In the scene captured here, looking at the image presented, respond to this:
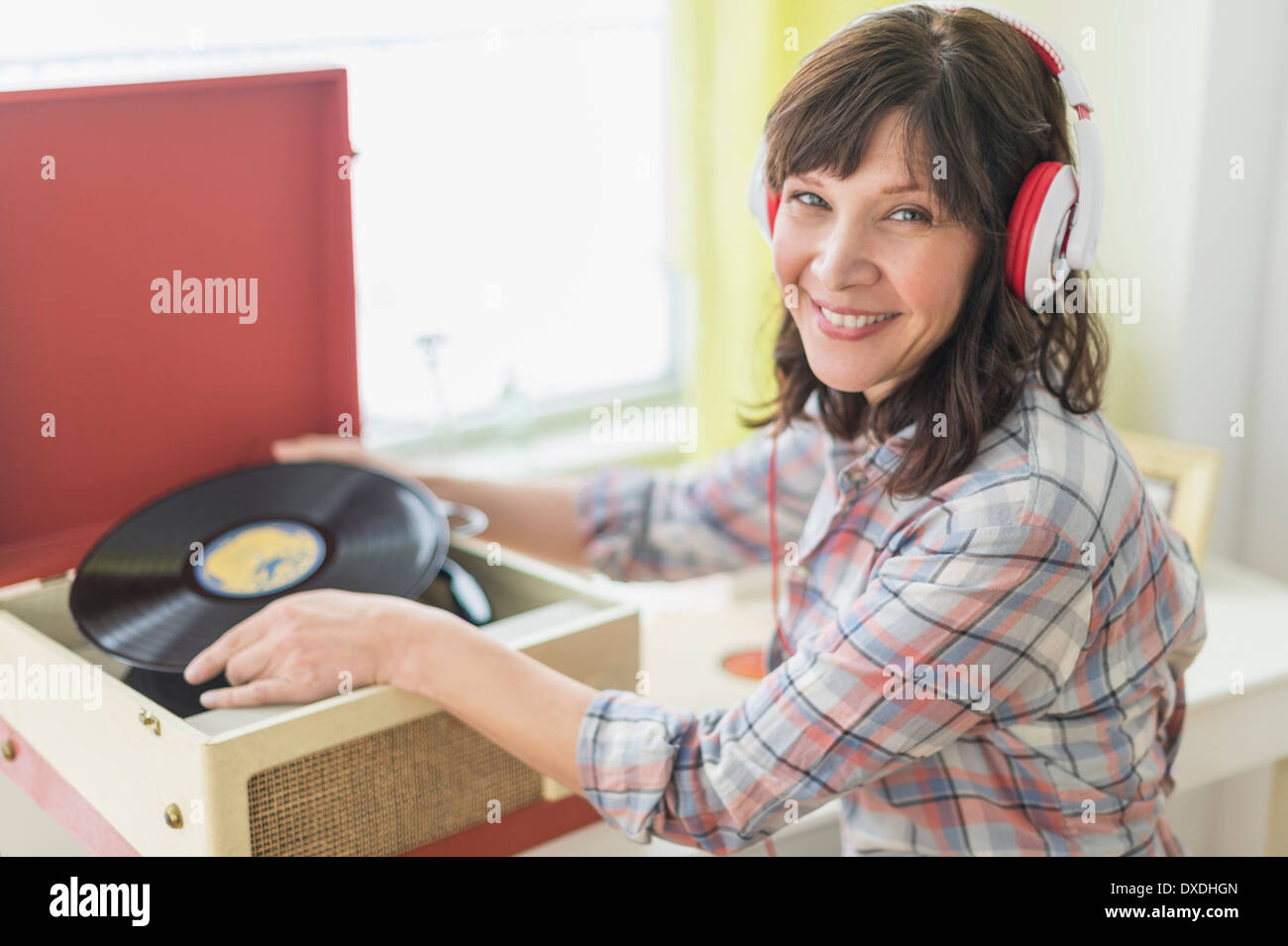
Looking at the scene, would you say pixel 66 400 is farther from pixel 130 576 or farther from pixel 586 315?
pixel 586 315

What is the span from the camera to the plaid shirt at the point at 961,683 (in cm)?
88

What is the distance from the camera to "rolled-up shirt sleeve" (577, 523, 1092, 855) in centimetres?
87

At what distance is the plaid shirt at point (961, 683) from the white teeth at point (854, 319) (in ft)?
0.37

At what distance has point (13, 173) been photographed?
1.06 metres

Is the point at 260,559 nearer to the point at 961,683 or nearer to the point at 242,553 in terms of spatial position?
the point at 242,553

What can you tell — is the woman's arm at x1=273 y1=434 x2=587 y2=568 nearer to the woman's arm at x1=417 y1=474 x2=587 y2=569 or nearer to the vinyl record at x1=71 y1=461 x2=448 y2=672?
the woman's arm at x1=417 y1=474 x2=587 y2=569

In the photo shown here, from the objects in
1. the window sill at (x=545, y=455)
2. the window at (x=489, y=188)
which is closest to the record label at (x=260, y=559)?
the window at (x=489, y=188)

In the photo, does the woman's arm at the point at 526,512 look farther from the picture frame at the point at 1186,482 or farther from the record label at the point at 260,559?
the picture frame at the point at 1186,482

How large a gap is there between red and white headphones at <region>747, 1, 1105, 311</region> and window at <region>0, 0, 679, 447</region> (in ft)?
3.17

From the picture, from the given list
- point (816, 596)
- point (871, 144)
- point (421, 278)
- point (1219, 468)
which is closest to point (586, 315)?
point (421, 278)

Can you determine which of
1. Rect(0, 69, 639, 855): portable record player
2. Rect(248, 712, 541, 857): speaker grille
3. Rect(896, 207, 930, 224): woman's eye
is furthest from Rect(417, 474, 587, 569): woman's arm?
Rect(896, 207, 930, 224): woman's eye

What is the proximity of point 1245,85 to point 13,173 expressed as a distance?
140 cm
